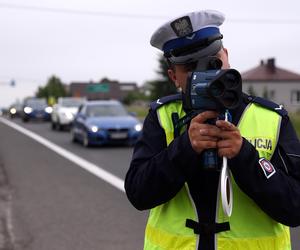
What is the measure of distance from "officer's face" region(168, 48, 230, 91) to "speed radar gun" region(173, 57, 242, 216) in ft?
0.46

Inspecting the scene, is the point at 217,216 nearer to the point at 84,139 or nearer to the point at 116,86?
the point at 84,139

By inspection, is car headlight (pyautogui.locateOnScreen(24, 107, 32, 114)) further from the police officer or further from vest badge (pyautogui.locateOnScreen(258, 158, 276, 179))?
vest badge (pyautogui.locateOnScreen(258, 158, 276, 179))

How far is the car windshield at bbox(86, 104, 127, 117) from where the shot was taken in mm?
18109

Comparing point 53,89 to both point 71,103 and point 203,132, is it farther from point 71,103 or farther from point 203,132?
point 203,132

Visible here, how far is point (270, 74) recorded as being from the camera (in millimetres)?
71875

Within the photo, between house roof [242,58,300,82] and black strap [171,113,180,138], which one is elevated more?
black strap [171,113,180,138]

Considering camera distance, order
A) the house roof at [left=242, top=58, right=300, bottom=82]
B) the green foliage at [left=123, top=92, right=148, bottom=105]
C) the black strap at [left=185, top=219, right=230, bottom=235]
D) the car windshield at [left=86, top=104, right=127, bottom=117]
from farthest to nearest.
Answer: the green foliage at [left=123, top=92, right=148, bottom=105] → the house roof at [left=242, top=58, right=300, bottom=82] → the car windshield at [left=86, top=104, right=127, bottom=117] → the black strap at [left=185, top=219, right=230, bottom=235]

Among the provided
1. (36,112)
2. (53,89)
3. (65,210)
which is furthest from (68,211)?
(53,89)

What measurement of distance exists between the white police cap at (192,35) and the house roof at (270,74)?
6849cm

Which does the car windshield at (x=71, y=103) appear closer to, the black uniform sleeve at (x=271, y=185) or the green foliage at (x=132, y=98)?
the black uniform sleeve at (x=271, y=185)

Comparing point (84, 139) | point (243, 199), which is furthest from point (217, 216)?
point (84, 139)

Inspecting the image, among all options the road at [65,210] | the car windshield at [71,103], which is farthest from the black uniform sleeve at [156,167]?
the car windshield at [71,103]

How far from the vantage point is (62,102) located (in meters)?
29.2

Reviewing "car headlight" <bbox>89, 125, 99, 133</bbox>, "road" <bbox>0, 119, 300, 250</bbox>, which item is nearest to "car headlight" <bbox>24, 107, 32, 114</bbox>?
"car headlight" <bbox>89, 125, 99, 133</bbox>
